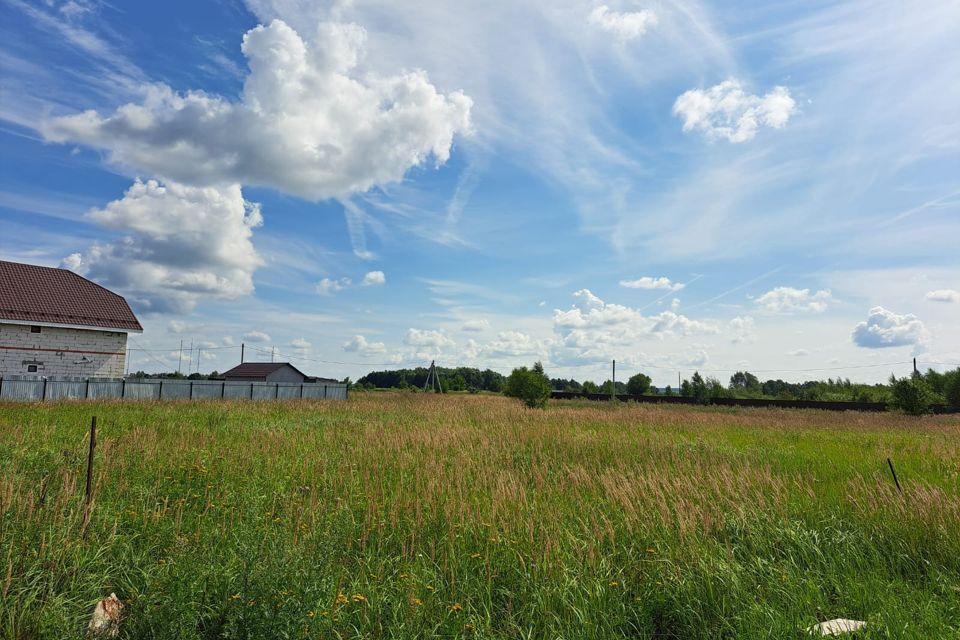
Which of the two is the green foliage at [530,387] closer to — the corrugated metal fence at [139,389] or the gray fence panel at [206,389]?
the corrugated metal fence at [139,389]

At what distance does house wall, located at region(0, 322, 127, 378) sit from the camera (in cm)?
2302

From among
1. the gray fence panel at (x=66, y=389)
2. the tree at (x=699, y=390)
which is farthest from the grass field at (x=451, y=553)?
the tree at (x=699, y=390)

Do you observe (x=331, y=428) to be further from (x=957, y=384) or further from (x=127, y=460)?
(x=957, y=384)

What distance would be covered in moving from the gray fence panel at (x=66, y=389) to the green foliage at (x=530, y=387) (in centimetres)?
2001

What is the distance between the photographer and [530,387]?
85.3 ft

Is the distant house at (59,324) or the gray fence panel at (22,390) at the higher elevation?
the distant house at (59,324)

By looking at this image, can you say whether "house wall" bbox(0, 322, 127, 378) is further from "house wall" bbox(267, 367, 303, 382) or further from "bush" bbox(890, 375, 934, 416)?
"bush" bbox(890, 375, 934, 416)

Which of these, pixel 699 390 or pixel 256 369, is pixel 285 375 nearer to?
pixel 256 369

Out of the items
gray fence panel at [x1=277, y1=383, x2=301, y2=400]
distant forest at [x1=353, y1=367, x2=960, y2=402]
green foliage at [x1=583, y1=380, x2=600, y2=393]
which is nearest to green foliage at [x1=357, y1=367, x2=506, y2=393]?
distant forest at [x1=353, y1=367, x2=960, y2=402]

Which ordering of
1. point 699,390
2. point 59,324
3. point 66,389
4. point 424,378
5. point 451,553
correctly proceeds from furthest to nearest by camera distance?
point 424,378 < point 699,390 < point 59,324 < point 66,389 < point 451,553

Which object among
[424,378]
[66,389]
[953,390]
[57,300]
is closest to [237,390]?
[66,389]

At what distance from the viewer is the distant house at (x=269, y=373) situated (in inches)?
1719

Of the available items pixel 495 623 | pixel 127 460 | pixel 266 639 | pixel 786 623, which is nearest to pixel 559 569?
pixel 495 623

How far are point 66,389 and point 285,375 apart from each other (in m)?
23.6
